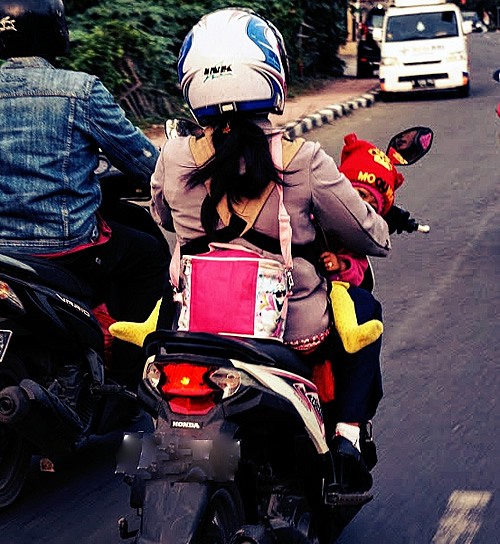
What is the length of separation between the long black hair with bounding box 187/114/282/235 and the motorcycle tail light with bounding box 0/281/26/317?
1.25 meters

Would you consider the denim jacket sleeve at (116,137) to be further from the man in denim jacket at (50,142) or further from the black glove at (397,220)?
the black glove at (397,220)

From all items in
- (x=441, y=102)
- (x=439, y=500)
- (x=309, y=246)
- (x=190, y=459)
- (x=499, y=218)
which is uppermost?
(x=309, y=246)

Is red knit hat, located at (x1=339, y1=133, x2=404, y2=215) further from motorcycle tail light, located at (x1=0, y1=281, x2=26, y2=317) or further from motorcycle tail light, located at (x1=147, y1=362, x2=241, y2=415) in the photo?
motorcycle tail light, located at (x1=0, y1=281, x2=26, y2=317)

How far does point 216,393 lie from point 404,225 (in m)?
1.29

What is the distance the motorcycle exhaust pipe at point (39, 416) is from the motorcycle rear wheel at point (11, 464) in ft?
0.70

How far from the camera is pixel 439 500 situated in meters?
4.83

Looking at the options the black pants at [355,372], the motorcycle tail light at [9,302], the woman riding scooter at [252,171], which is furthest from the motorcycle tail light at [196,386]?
the motorcycle tail light at [9,302]

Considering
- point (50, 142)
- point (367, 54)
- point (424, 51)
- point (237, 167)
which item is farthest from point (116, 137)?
point (367, 54)

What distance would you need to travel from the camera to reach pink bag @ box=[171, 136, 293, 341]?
3.50 metres

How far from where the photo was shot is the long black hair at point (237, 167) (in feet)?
11.7

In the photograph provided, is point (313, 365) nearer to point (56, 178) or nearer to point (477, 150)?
point (56, 178)

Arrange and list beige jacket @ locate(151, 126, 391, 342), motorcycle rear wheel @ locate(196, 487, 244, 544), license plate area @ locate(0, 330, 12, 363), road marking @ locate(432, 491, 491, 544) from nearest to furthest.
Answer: motorcycle rear wheel @ locate(196, 487, 244, 544) < beige jacket @ locate(151, 126, 391, 342) < road marking @ locate(432, 491, 491, 544) < license plate area @ locate(0, 330, 12, 363)

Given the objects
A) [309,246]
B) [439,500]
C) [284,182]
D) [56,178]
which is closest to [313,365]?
[309,246]

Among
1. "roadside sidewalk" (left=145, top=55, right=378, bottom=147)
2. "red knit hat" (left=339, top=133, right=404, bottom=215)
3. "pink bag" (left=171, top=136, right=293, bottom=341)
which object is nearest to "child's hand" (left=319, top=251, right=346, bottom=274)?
"red knit hat" (left=339, top=133, right=404, bottom=215)
